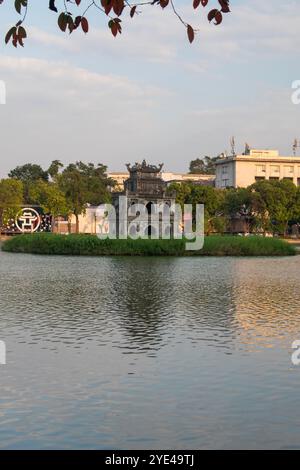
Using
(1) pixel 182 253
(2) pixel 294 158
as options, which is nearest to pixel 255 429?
(1) pixel 182 253

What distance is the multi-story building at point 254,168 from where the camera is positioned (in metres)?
152

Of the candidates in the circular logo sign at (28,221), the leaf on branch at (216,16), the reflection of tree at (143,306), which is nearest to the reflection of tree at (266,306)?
the reflection of tree at (143,306)

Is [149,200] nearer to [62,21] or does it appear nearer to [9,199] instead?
[9,199]

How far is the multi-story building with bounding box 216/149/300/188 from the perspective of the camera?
152375mm

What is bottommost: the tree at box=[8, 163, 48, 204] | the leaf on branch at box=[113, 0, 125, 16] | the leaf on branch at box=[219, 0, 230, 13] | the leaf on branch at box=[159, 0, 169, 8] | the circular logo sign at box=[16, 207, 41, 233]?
the circular logo sign at box=[16, 207, 41, 233]

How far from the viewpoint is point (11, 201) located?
111 m

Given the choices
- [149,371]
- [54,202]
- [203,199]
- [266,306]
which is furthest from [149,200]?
[149,371]

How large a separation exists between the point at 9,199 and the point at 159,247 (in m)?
56.3

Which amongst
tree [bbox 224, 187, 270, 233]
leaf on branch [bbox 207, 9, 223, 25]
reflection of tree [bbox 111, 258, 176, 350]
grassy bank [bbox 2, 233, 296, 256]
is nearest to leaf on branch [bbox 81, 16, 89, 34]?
leaf on branch [bbox 207, 9, 223, 25]

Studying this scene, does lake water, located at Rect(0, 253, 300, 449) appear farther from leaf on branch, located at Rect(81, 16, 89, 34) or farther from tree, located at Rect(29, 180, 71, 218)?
tree, located at Rect(29, 180, 71, 218)

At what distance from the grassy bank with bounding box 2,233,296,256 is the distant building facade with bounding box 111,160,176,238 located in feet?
71.3

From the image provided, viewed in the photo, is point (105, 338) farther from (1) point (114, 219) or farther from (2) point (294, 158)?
(2) point (294, 158)

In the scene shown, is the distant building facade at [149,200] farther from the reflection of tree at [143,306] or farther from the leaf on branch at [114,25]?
the leaf on branch at [114,25]
